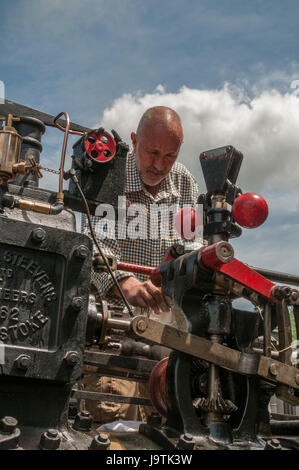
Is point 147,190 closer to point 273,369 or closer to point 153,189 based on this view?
point 153,189

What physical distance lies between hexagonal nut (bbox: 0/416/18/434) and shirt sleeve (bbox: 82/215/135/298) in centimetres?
116

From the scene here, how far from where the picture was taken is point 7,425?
1.32 metres

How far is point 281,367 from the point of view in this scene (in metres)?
1.64

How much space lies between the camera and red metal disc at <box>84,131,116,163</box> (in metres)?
2.38

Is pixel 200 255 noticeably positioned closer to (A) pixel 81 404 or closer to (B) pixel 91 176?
(B) pixel 91 176

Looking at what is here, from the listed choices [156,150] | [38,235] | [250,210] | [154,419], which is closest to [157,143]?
[156,150]

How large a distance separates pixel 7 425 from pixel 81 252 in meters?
0.57

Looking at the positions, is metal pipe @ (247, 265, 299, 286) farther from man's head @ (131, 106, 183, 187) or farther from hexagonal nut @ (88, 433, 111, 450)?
man's head @ (131, 106, 183, 187)

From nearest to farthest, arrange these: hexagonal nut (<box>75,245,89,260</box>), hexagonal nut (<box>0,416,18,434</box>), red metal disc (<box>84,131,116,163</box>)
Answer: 1. hexagonal nut (<box>0,416,18,434</box>)
2. hexagonal nut (<box>75,245,89,260</box>)
3. red metal disc (<box>84,131,116,163</box>)

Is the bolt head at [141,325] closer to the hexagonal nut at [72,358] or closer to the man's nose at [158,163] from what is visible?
the hexagonal nut at [72,358]

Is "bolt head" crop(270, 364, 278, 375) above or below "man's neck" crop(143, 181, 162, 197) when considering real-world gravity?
below

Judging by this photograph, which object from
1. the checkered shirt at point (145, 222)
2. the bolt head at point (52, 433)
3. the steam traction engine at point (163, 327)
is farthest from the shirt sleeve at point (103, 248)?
the bolt head at point (52, 433)

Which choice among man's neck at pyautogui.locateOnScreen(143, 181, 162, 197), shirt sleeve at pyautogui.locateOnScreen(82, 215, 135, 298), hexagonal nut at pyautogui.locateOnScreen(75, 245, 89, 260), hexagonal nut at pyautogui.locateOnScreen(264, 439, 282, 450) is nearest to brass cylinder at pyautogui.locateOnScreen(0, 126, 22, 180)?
hexagonal nut at pyautogui.locateOnScreen(75, 245, 89, 260)
